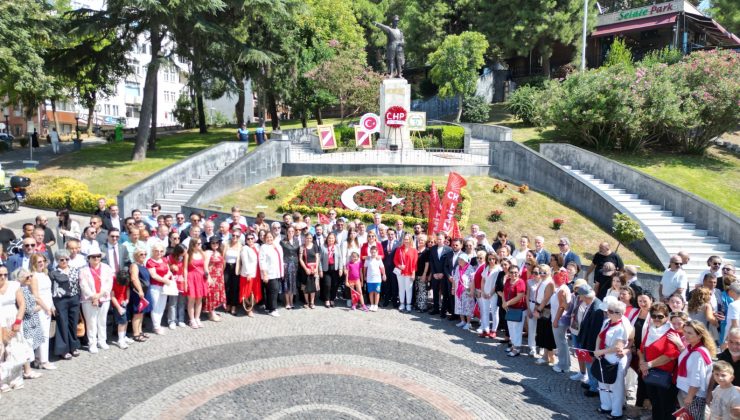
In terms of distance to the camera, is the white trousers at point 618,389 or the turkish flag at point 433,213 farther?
the turkish flag at point 433,213

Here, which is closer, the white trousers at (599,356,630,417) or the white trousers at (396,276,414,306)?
the white trousers at (599,356,630,417)

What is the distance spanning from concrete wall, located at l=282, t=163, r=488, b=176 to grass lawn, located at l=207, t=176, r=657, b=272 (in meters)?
0.50

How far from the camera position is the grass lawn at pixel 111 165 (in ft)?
83.4

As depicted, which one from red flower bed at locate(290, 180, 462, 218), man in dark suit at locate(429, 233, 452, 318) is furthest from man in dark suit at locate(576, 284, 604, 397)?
red flower bed at locate(290, 180, 462, 218)

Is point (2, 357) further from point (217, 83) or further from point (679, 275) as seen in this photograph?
point (217, 83)

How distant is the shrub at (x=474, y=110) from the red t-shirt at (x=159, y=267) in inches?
1317

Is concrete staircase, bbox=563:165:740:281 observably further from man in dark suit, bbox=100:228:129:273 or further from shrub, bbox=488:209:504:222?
man in dark suit, bbox=100:228:129:273

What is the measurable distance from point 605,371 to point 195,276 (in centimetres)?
759

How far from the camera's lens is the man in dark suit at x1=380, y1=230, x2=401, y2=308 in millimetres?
12961

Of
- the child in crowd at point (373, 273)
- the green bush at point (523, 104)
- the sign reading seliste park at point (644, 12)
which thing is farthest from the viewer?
the sign reading seliste park at point (644, 12)

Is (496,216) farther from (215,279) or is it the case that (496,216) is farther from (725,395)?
(725,395)

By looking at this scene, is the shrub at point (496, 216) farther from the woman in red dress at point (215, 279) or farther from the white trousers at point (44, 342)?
the white trousers at point (44, 342)

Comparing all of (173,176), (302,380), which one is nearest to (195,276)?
(302,380)

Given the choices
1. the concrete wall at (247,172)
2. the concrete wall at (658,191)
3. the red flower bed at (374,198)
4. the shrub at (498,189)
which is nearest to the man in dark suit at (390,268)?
the red flower bed at (374,198)
